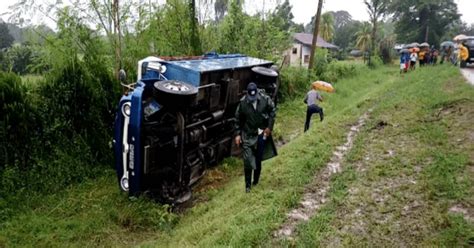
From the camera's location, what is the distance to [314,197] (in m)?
4.72

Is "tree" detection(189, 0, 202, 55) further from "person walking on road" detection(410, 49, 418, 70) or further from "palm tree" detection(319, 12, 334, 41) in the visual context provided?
"palm tree" detection(319, 12, 334, 41)

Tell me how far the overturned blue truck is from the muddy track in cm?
201

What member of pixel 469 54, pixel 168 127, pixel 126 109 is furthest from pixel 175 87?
pixel 469 54

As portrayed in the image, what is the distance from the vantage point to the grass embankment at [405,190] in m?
3.60

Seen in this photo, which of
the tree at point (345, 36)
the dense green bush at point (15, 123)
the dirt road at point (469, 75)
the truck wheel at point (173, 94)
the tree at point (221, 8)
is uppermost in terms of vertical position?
the tree at point (345, 36)

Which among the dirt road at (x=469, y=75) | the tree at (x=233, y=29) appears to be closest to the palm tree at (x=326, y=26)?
the dirt road at (x=469, y=75)

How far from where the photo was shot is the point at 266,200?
4.72 meters

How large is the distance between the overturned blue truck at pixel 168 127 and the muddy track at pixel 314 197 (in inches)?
79.0

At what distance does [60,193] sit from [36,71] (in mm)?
4158

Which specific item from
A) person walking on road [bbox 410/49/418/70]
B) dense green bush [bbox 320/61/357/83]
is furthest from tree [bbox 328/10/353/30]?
dense green bush [bbox 320/61/357/83]

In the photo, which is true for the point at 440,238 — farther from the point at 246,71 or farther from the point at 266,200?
the point at 246,71

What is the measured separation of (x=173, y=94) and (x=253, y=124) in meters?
1.19

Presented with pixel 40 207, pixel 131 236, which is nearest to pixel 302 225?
pixel 131 236

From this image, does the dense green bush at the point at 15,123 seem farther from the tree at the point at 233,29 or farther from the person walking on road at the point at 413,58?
the person walking on road at the point at 413,58
